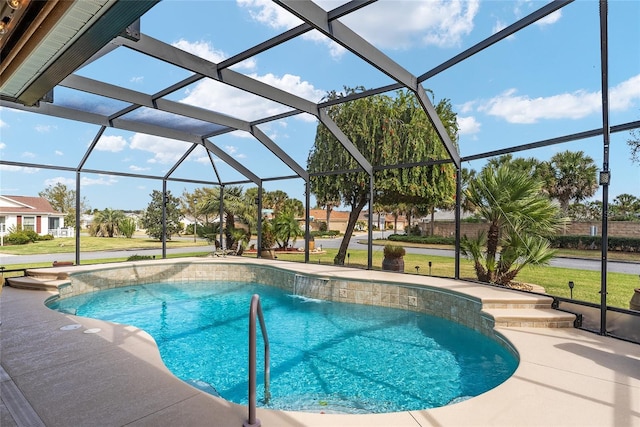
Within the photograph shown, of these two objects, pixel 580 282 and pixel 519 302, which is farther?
pixel 580 282

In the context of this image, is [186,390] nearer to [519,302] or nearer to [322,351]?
[322,351]

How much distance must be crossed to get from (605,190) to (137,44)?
741 cm

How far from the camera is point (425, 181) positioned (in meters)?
12.3

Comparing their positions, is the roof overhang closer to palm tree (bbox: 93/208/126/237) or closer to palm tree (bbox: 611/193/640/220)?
palm tree (bbox: 611/193/640/220)

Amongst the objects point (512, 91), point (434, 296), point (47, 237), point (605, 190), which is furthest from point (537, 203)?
point (47, 237)

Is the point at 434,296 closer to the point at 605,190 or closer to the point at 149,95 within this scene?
the point at 605,190

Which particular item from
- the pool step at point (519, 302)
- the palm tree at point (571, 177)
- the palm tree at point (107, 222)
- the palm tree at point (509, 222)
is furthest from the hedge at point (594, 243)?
the palm tree at point (107, 222)

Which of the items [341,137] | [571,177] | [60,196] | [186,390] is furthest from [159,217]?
[571,177]

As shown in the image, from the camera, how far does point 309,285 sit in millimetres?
9492

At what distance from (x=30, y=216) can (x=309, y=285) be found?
2652 centimetres

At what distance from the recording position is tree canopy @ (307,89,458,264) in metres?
12.1

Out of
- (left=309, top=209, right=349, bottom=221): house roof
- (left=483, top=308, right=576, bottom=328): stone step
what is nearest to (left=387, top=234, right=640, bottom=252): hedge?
(left=483, top=308, right=576, bottom=328): stone step

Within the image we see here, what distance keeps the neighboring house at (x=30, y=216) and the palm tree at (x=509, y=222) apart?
94.9 ft

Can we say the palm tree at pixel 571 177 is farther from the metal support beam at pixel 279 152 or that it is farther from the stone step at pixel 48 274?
the stone step at pixel 48 274
